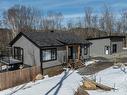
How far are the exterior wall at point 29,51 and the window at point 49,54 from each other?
817mm

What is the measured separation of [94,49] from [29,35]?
22116 millimetres

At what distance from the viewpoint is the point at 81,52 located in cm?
3450

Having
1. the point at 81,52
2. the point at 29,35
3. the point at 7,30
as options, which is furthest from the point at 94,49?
the point at 7,30

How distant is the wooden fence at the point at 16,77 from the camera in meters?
20.6

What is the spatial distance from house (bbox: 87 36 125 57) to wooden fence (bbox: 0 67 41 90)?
2329cm

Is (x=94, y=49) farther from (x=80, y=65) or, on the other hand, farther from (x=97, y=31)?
(x=97, y=31)

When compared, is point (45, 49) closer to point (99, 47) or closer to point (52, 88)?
point (52, 88)

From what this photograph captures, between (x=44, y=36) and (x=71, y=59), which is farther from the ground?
(x=44, y=36)

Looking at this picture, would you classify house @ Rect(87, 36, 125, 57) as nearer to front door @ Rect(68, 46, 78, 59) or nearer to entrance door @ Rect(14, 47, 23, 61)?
front door @ Rect(68, 46, 78, 59)

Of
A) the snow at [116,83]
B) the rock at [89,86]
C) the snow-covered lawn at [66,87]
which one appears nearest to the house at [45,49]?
the snow-covered lawn at [66,87]

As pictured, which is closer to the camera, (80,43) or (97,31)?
(80,43)

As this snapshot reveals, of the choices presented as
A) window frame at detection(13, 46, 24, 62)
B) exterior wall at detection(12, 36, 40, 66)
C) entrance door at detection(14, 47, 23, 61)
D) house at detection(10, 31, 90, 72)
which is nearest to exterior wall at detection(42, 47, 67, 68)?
house at detection(10, 31, 90, 72)

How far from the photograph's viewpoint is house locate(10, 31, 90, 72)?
27.6 metres

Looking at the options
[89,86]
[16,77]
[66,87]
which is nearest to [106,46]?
[16,77]
